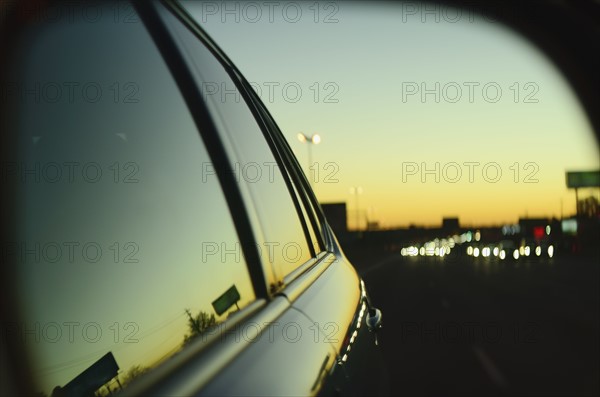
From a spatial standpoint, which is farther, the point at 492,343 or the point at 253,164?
the point at 492,343

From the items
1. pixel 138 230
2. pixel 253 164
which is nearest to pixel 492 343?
pixel 253 164

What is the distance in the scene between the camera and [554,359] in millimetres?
10500

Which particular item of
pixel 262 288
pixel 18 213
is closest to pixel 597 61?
pixel 262 288

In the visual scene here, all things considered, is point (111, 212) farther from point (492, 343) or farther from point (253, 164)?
point (492, 343)

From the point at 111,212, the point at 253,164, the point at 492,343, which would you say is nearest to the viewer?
the point at 111,212

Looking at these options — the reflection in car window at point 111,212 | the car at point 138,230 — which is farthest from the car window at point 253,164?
the reflection in car window at point 111,212

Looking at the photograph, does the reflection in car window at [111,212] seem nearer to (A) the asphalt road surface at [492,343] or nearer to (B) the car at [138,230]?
A: (B) the car at [138,230]

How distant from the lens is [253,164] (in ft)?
9.34

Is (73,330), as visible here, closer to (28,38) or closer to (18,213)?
(18,213)

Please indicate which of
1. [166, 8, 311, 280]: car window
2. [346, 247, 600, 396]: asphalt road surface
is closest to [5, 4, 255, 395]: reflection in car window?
[166, 8, 311, 280]: car window

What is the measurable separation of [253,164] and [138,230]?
46.0 inches

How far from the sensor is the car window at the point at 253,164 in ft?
8.04

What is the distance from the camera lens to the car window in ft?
8.04

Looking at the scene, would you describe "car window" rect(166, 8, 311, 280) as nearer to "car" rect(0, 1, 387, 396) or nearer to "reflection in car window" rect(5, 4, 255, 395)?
"car" rect(0, 1, 387, 396)
